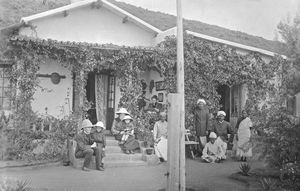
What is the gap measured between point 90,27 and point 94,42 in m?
0.52

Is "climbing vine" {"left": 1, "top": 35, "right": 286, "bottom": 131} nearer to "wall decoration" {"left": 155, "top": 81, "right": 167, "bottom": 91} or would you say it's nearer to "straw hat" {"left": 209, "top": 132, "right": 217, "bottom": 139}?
"wall decoration" {"left": 155, "top": 81, "right": 167, "bottom": 91}

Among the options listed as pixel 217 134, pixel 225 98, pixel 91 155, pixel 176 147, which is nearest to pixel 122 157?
pixel 91 155

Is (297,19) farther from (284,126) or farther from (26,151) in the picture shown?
(26,151)

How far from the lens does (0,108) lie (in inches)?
479

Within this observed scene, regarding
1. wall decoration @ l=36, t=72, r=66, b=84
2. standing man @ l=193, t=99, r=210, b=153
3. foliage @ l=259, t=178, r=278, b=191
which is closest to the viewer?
foliage @ l=259, t=178, r=278, b=191

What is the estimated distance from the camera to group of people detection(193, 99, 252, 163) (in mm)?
10609

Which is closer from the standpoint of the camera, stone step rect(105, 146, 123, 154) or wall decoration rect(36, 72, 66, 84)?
stone step rect(105, 146, 123, 154)

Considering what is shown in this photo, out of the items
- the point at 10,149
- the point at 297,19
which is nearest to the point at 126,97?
the point at 10,149

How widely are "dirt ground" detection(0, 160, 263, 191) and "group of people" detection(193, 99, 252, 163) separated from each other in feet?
2.28

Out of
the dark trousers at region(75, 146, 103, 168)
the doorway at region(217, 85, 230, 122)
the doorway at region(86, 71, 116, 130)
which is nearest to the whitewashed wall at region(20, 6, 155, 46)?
the doorway at region(86, 71, 116, 130)

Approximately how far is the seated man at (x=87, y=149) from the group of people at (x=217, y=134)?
10.0 ft

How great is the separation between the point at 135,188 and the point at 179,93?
2.11 meters

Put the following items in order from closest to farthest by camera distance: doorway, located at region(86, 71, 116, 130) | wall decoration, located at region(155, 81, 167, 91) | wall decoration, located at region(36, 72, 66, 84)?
wall decoration, located at region(36, 72, 66, 84) < wall decoration, located at region(155, 81, 167, 91) < doorway, located at region(86, 71, 116, 130)

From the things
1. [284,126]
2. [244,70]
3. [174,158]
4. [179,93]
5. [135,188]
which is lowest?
[135,188]
